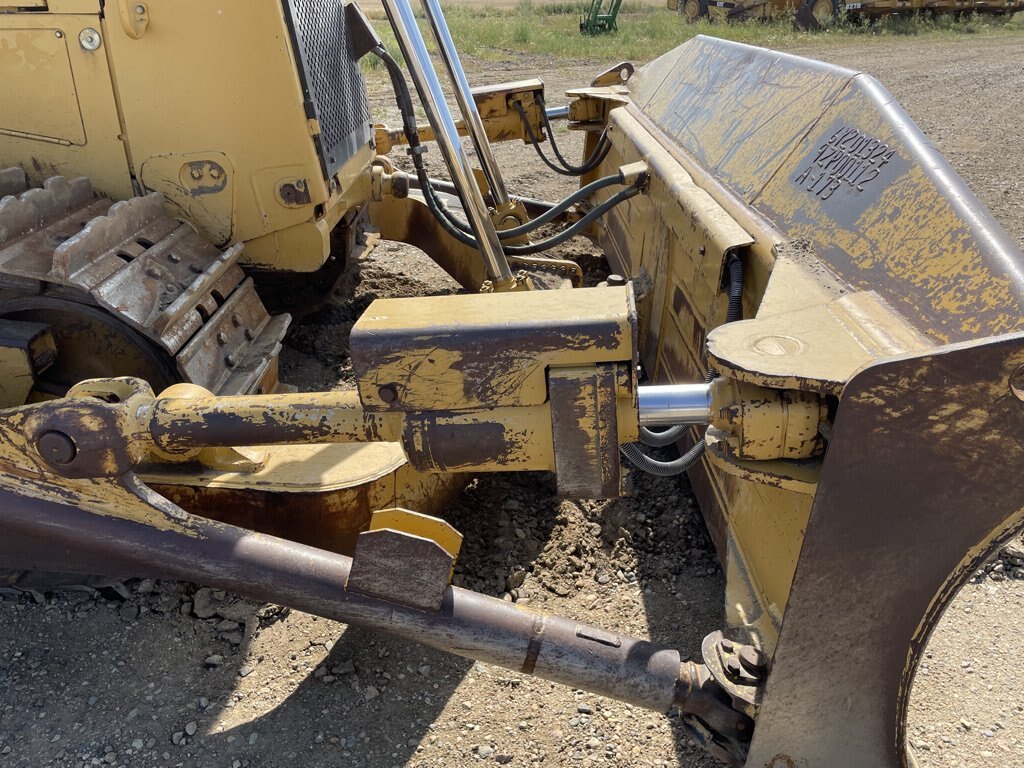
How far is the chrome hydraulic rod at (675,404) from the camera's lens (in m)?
1.59

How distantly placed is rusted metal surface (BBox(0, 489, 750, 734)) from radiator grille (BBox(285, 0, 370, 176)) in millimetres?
1469

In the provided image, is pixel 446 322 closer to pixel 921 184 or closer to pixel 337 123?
pixel 921 184

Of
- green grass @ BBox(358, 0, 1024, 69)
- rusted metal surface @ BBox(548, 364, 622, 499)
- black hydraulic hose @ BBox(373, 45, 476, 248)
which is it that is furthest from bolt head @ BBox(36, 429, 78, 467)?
green grass @ BBox(358, 0, 1024, 69)

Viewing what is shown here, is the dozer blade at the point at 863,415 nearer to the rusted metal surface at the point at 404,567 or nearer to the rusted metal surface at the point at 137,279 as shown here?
the rusted metal surface at the point at 404,567

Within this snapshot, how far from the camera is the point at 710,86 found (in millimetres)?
3494

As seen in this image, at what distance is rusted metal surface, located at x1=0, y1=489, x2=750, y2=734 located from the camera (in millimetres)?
1739

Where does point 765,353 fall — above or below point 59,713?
above

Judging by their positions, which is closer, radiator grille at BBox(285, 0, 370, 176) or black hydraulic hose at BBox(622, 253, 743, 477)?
black hydraulic hose at BBox(622, 253, 743, 477)

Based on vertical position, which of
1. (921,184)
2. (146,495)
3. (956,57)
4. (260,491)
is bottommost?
(956,57)

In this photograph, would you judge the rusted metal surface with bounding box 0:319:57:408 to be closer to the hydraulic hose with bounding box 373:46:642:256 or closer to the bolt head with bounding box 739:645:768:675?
the hydraulic hose with bounding box 373:46:642:256

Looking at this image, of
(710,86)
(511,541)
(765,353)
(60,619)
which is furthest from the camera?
(710,86)

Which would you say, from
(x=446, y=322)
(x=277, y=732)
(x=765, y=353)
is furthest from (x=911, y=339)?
(x=277, y=732)

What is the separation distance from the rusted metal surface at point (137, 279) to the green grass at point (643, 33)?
12.4 m

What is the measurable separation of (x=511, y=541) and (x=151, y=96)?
1791 mm
